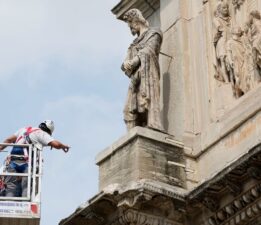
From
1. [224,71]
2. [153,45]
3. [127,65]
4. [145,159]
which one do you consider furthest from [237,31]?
[145,159]

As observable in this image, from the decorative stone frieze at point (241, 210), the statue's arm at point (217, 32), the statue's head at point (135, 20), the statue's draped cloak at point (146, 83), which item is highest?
the statue's head at point (135, 20)

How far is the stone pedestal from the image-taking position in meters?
12.9

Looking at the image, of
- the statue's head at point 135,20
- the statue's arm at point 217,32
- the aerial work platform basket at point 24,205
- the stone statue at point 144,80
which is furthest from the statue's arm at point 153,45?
the aerial work platform basket at point 24,205

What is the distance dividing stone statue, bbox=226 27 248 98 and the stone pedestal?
1072 millimetres

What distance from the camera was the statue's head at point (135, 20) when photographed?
1473 cm

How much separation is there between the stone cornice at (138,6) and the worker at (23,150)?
3259mm

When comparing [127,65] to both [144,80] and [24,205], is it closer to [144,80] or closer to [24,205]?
[144,80]

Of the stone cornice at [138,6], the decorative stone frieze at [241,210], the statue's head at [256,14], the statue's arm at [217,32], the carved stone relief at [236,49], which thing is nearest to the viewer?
the decorative stone frieze at [241,210]

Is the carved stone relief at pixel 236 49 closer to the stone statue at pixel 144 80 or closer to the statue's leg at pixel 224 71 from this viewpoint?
the statue's leg at pixel 224 71

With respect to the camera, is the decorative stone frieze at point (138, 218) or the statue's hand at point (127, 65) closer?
the decorative stone frieze at point (138, 218)

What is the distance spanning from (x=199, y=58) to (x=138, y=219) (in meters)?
2.85

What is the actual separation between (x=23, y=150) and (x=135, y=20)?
9.27 ft

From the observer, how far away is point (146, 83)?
45.4 ft

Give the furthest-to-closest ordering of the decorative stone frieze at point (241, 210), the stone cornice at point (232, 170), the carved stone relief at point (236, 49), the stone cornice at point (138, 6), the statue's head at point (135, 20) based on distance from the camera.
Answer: the stone cornice at point (138, 6), the statue's head at point (135, 20), the carved stone relief at point (236, 49), the decorative stone frieze at point (241, 210), the stone cornice at point (232, 170)
